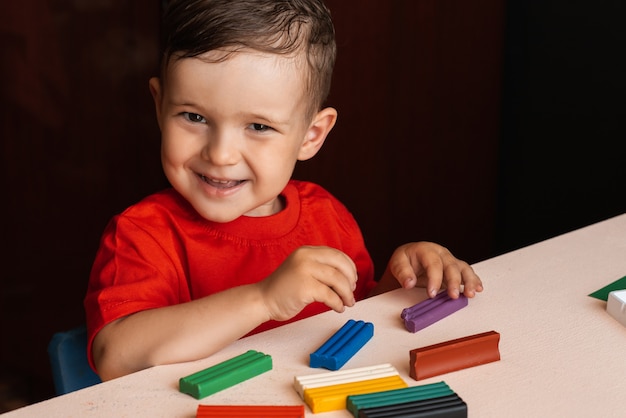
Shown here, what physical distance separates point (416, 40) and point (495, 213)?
28.2 inches

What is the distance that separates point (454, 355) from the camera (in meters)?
0.81

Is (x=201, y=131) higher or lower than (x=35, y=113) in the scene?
higher

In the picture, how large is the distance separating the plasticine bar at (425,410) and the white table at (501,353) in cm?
2

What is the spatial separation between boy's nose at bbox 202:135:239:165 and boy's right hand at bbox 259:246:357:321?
172 mm

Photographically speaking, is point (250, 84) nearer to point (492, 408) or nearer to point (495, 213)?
point (492, 408)

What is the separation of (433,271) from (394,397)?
34 cm

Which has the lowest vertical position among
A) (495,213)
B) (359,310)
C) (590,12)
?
(495,213)

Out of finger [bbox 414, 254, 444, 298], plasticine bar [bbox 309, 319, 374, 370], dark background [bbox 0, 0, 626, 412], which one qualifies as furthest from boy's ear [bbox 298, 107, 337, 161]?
dark background [bbox 0, 0, 626, 412]

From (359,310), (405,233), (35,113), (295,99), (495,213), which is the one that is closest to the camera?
(359,310)

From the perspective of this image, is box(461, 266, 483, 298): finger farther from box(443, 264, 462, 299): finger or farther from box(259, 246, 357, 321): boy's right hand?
box(259, 246, 357, 321): boy's right hand

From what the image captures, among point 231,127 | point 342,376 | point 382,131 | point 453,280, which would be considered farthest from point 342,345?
point 382,131

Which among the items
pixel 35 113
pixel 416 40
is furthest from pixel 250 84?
pixel 416 40

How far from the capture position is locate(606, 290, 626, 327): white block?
3.05 feet

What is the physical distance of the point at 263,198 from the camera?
3.76ft
